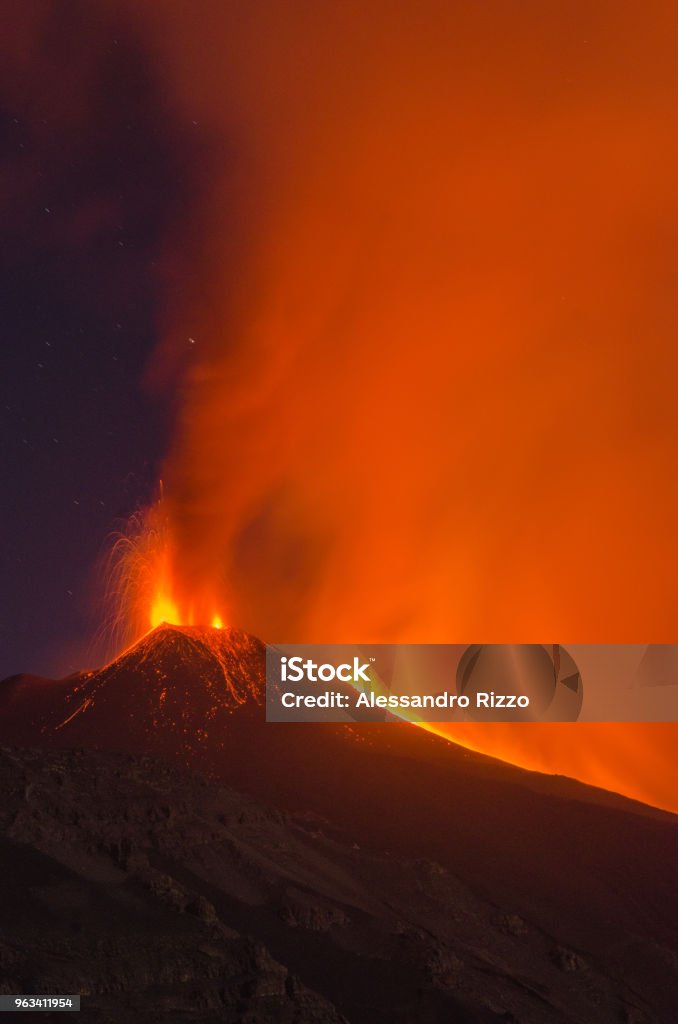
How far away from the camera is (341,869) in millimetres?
36938

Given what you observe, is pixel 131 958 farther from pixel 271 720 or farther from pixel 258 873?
pixel 271 720

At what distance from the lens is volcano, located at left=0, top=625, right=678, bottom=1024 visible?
26422mm

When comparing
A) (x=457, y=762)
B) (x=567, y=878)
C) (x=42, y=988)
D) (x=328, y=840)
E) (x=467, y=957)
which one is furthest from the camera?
(x=457, y=762)

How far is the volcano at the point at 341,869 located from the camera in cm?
2642

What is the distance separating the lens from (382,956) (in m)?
28.9

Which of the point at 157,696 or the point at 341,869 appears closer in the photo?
the point at 341,869

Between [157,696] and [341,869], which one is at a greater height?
[157,696]

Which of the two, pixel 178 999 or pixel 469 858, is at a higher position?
pixel 469 858

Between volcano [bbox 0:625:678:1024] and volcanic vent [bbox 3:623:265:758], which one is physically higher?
volcanic vent [bbox 3:623:265:758]

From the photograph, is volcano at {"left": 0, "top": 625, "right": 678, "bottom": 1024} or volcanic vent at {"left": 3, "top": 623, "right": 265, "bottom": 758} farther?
volcanic vent at {"left": 3, "top": 623, "right": 265, "bottom": 758}

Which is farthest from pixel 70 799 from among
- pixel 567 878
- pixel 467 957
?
pixel 567 878

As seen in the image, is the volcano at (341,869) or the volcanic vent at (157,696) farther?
the volcanic vent at (157,696)

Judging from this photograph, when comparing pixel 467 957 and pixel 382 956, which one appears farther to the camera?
pixel 467 957

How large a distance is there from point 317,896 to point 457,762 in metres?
36.0
